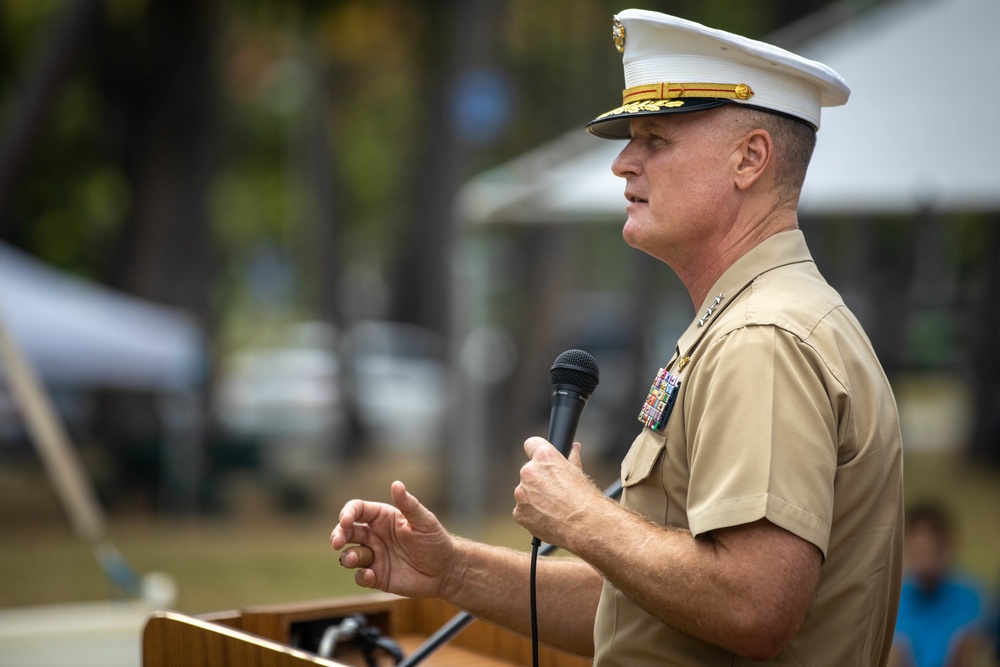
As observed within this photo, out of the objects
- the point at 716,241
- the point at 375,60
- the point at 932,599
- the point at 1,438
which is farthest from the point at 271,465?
the point at 716,241

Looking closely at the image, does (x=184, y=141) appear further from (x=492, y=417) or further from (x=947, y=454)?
(x=947, y=454)

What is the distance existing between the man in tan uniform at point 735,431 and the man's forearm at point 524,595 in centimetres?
21

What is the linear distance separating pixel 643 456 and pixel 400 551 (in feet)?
2.17

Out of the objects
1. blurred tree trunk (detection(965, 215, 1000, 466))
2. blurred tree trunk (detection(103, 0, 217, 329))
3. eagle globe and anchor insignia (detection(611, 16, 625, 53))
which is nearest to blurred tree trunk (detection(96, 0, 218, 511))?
blurred tree trunk (detection(103, 0, 217, 329))

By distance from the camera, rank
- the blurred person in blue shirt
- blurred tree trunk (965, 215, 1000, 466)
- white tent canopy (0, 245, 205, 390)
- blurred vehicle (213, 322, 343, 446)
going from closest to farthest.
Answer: the blurred person in blue shirt → white tent canopy (0, 245, 205, 390) → blurred tree trunk (965, 215, 1000, 466) → blurred vehicle (213, 322, 343, 446)

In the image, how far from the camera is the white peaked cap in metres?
2.16

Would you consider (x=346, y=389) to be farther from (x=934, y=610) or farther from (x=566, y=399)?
(x=566, y=399)

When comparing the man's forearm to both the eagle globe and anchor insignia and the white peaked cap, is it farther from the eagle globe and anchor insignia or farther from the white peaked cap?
the eagle globe and anchor insignia

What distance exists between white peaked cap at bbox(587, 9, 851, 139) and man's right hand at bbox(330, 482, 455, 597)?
2.99 ft

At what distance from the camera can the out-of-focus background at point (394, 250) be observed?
7.03m

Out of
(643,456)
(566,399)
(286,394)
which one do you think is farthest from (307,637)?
(286,394)

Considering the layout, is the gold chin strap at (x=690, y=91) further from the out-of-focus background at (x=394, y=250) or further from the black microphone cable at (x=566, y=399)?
the out-of-focus background at (x=394, y=250)

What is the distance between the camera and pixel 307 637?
10.2 ft

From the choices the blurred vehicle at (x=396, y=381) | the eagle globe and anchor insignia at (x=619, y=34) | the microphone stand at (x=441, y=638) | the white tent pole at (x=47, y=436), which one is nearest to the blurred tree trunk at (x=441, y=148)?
the blurred vehicle at (x=396, y=381)
